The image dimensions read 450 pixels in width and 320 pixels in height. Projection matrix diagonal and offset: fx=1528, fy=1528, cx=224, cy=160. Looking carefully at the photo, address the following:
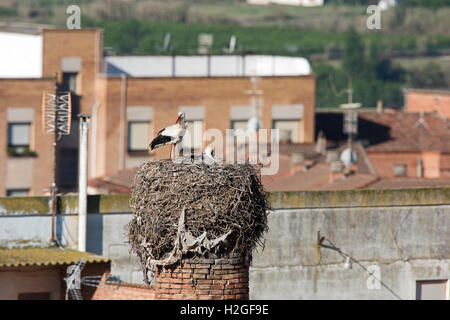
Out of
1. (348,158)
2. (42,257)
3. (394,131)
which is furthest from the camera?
(394,131)

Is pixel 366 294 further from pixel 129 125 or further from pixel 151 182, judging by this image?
pixel 129 125

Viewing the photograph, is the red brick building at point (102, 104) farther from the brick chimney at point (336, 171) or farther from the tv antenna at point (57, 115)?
the tv antenna at point (57, 115)

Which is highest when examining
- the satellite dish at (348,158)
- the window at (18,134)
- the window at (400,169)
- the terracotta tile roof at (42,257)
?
the window at (18,134)

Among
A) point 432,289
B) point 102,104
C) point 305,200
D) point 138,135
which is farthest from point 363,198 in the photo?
point 102,104

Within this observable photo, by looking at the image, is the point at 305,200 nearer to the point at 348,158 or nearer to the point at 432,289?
the point at 432,289

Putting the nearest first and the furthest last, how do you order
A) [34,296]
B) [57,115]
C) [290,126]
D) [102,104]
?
[34,296]
[57,115]
[102,104]
[290,126]

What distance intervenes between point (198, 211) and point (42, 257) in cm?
908

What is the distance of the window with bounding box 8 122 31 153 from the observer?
6180cm

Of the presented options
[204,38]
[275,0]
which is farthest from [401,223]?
[275,0]

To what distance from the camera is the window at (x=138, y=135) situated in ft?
208

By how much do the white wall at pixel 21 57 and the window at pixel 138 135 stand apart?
4656 mm

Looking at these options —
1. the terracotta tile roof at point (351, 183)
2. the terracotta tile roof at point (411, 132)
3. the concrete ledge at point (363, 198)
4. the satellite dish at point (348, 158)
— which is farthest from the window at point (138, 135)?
the concrete ledge at point (363, 198)

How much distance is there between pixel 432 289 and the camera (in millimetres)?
28562

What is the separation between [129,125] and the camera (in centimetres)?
6359
